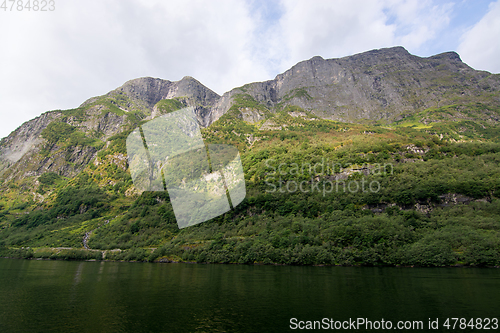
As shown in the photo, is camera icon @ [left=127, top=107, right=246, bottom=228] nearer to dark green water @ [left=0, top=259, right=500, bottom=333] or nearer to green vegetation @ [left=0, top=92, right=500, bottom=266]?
green vegetation @ [left=0, top=92, right=500, bottom=266]

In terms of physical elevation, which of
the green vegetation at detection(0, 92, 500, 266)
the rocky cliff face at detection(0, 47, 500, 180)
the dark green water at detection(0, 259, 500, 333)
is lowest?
the dark green water at detection(0, 259, 500, 333)

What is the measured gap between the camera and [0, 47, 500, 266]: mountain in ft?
200

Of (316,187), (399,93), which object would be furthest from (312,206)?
(399,93)

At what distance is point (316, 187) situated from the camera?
88812 mm

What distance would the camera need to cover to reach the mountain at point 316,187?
60875 mm

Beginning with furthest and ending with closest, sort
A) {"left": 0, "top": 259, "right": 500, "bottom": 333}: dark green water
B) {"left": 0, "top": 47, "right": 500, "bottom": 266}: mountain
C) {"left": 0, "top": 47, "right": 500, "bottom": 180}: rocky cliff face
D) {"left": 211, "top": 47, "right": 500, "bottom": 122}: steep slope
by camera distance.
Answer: {"left": 211, "top": 47, "right": 500, "bottom": 122}: steep slope
{"left": 0, "top": 47, "right": 500, "bottom": 180}: rocky cliff face
{"left": 0, "top": 47, "right": 500, "bottom": 266}: mountain
{"left": 0, "top": 259, "right": 500, "bottom": 333}: dark green water

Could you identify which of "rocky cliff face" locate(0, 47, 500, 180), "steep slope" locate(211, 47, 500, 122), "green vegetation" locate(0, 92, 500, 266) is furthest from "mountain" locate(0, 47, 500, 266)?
"steep slope" locate(211, 47, 500, 122)

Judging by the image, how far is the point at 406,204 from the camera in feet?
232

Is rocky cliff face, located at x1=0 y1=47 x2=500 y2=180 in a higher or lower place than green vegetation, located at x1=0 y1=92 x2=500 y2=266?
higher

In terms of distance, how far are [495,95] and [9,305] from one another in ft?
762

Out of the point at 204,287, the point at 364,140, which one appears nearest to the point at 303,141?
the point at 364,140

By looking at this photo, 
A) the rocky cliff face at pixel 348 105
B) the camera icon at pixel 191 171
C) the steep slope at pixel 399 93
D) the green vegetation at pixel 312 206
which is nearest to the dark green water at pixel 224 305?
the green vegetation at pixel 312 206

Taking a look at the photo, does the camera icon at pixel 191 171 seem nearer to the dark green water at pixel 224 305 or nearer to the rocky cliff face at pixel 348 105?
the dark green water at pixel 224 305

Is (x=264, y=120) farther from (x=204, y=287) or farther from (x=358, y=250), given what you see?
(x=204, y=287)
